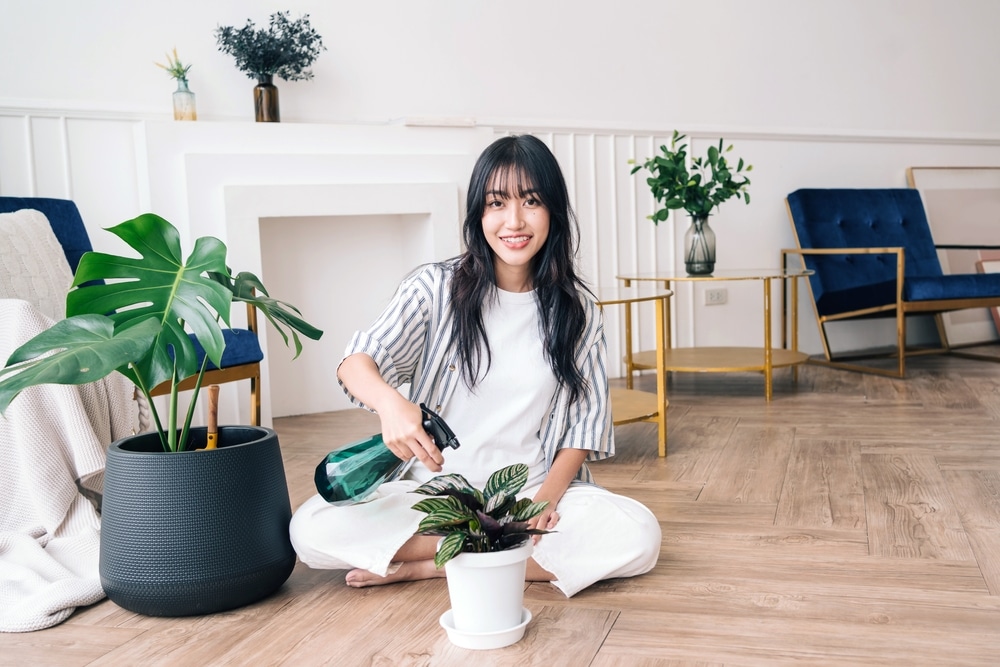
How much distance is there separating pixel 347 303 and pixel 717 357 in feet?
4.71

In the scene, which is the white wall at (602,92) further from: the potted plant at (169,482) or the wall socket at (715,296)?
the potted plant at (169,482)

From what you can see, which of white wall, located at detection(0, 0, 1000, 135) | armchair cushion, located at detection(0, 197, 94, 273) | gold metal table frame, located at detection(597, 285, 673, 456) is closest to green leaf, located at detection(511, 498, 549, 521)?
gold metal table frame, located at detection(597, 285, 673, 456)

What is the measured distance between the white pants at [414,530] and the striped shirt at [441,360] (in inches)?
4.9

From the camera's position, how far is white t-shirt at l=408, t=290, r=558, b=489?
1.70 m

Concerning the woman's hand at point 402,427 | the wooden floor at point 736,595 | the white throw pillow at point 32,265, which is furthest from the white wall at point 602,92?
the woman's hand at point 402,427

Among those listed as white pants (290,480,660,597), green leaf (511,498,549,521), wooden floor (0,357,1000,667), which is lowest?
wooden floor (0,357,1000,667)

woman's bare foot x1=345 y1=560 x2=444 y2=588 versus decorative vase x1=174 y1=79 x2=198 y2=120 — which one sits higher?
decorative vase x1=174 y1=79 x2=198 y2=120

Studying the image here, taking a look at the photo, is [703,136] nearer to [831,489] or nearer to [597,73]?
[597,73]

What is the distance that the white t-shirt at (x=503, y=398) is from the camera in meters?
1.70

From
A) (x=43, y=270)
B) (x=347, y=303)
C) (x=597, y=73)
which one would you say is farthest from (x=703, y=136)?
(x=43, y=270)

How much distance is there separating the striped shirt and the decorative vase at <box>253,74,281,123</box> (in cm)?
187

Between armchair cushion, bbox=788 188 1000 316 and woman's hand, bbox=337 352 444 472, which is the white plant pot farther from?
armchair cushion, bbox=788 188 1000 316

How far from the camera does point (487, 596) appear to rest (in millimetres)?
1364

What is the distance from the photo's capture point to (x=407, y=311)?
1.66 m
